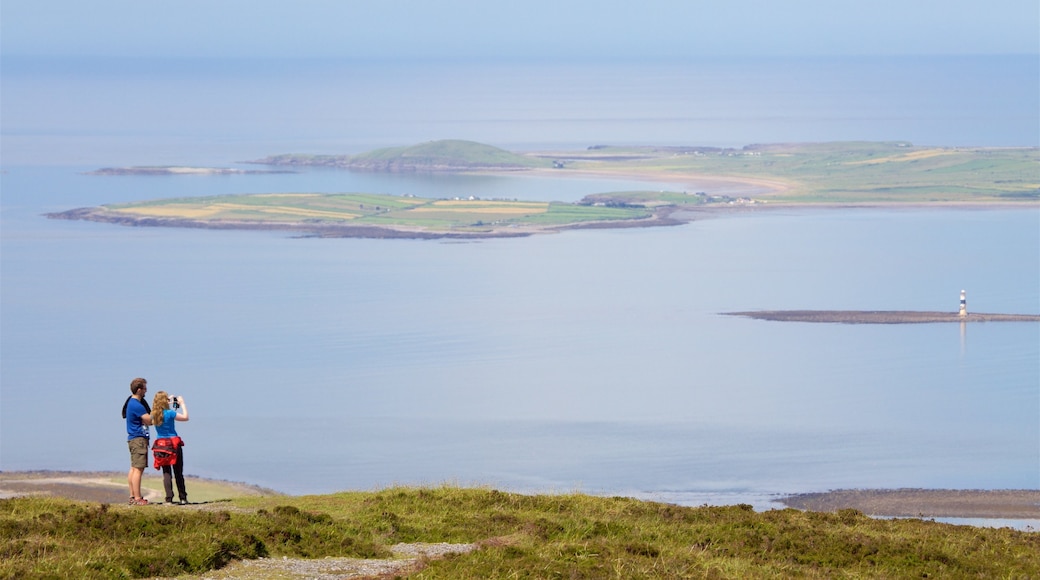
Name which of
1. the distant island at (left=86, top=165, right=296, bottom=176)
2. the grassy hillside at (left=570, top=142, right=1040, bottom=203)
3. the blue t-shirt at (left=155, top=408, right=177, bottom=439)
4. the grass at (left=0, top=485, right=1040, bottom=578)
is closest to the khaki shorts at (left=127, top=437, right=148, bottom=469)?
the blue t-shirt at (left=155, top=408, right=177, bottom=439)

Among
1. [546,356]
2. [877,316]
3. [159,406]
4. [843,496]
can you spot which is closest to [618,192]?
[877,316]

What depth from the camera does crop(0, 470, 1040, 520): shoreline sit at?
39.6m

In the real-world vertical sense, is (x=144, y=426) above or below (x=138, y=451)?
above

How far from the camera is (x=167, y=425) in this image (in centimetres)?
1891

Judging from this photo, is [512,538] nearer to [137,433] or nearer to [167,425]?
[167,425]

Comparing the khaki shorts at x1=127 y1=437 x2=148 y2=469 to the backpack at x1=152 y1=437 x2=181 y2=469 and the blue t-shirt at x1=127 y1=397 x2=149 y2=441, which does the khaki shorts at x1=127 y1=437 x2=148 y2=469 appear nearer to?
the blue t-shirt at x1=127 y1=397 x2=149 y2=441

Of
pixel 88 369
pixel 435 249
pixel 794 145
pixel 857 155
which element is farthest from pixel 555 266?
pixel 794 145

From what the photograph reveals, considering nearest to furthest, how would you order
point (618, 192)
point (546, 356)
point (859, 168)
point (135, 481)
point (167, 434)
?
point (167, 434) → point (135, 481) → point (546, 356) → point (618, 192) → point (859, 168)

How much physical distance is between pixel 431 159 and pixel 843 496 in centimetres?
12437

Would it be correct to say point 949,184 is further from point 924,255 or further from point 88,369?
point 88,369

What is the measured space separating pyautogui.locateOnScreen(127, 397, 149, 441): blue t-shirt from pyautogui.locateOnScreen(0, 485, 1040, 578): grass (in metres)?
0.91

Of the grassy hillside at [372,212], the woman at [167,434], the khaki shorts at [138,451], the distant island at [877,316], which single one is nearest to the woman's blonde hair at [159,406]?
the woman at [167,434]

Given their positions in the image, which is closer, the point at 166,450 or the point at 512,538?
the point at 512,538

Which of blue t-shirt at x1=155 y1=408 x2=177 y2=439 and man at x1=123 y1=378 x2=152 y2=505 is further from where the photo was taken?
man at x1=123 y1=378 x2=152 y2=505
